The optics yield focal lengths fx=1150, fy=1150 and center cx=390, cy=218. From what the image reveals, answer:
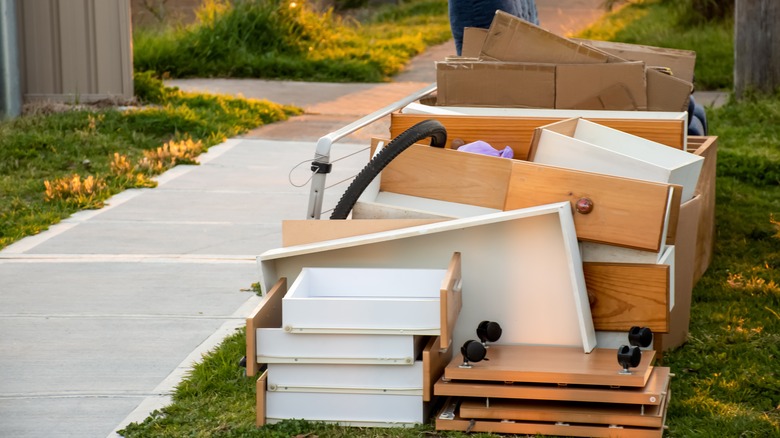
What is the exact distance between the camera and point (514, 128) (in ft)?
15.9

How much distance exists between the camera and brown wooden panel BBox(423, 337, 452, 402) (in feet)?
11.9

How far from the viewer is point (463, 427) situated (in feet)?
11.9

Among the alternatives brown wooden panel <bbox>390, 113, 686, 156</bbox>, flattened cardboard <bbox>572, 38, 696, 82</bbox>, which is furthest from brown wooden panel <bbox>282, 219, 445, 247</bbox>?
flattened cardboard <bbox>572, 38, 696, 82</bbox>

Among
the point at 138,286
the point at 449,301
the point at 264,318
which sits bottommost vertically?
the point at 138,286

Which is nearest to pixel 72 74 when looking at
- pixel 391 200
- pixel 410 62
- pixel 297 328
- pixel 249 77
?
pixel 249 77

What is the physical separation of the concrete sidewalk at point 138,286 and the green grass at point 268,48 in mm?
3892

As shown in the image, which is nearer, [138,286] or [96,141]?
[138,286]

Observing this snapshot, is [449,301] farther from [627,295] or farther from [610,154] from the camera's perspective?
[610,154]

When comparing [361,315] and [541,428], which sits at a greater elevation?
[361,315]

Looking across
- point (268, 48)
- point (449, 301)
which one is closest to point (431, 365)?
point (449, 301)

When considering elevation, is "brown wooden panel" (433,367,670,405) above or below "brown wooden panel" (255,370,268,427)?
above

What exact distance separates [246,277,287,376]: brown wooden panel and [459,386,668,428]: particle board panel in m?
0.69

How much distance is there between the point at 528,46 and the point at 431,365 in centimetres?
231

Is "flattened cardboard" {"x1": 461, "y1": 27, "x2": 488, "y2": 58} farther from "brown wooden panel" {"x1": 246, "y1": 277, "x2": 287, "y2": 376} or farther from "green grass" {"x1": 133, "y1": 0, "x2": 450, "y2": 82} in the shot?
"green grass" {"x1": 133, "y1": 0, "x2": 450, "y2": 82}
